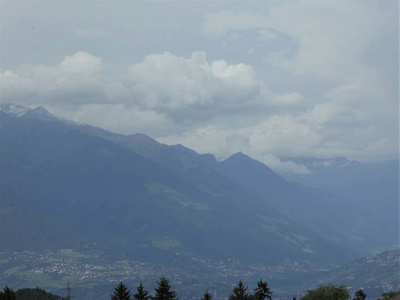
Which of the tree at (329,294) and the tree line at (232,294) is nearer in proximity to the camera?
the tree line at (232,294)

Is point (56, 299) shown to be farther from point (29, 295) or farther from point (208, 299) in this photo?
point (208, 299)

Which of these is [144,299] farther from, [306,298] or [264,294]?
[306,298]

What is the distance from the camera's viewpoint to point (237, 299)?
139625 mm

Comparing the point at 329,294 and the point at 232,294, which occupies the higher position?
the point at 232,294

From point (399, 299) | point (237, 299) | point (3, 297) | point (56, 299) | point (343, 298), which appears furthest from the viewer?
point (56, 299)

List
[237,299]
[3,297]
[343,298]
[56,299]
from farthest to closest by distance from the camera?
[56,299]
[343,298]
[237,299]
[3,297]

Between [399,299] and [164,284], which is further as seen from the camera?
[399,299]

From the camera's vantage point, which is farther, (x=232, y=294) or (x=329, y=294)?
(x=232, y=294)

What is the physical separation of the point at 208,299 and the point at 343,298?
5938 centimetres

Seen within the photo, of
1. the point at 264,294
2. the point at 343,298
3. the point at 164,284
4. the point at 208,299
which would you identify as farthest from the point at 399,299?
the point at 164,284

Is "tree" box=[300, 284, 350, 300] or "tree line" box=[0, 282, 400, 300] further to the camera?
"tree" box=[300, 284, 350, 300]

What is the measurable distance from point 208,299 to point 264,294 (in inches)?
655

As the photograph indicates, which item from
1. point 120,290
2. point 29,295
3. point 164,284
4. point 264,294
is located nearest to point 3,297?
point 120,290

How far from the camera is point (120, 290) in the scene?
136 metres
